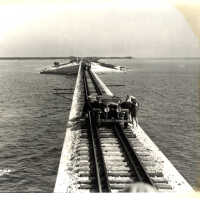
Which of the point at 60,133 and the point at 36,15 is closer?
the point at 36,15

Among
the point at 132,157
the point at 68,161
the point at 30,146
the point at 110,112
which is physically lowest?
the point at 30,146

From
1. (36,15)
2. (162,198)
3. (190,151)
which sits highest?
(36,15)

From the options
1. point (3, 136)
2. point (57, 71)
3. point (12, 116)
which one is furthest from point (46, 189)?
point (57, 71)

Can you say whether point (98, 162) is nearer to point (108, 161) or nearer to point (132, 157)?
point (108, 161)

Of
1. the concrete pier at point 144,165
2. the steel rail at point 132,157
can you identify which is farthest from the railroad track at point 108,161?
the concrete pier at point 144,165

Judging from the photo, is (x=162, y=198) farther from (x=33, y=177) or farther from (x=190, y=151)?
(x=190, y=151)

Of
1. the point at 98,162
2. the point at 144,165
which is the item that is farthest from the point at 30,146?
the point at 144,165

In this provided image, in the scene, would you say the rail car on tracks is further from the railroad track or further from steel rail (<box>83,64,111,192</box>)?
steel rail (<box>83,64,111,192</box>)

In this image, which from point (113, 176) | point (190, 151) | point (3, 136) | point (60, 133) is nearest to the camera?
point (113, 176)
